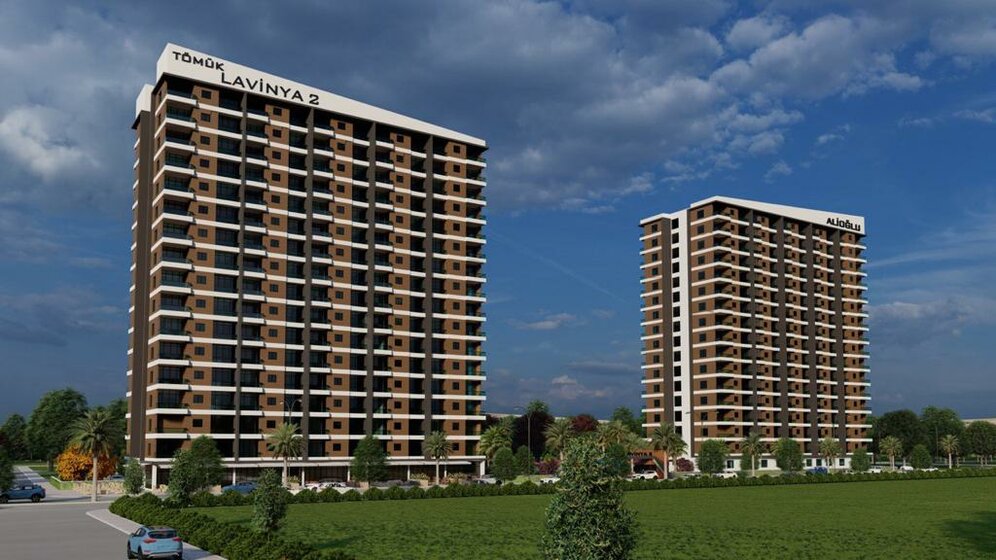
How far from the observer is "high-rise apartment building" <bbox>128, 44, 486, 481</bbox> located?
11481cm

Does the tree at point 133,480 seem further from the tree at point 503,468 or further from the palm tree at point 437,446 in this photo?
the palm tree at point 437,446

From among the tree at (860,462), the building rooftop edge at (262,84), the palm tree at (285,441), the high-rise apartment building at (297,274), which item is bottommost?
the tree at (860,462)

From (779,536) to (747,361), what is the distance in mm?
121854

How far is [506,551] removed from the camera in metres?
46.0

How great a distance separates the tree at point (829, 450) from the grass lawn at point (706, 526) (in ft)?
257

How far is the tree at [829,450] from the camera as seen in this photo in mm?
172125

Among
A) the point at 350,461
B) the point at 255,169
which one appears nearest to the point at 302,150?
the point at 255,169

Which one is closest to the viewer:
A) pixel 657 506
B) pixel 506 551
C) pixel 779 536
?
pixel 506 551

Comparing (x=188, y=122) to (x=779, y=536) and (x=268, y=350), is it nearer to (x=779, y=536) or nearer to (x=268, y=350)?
(x=268, y=350)

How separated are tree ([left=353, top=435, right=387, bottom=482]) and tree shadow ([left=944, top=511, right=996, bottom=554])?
71.8 m

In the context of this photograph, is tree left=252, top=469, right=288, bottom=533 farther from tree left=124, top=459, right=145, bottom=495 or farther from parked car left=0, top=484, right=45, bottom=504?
parked car left=0, top=484, right=45, bottom=504

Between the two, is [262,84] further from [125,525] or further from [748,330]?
[748,330]

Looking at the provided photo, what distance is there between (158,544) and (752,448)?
420ft

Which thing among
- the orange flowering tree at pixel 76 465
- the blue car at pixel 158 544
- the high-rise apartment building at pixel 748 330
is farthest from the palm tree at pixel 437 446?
the blue car at pixel 158 544
